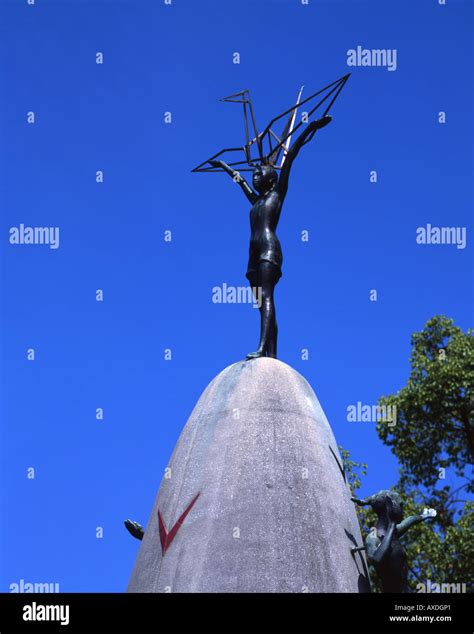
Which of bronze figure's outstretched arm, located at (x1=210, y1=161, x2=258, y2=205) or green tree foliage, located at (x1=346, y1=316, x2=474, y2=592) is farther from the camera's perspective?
green tree foliage, located at (x1=346, y1=316, x2=474, y2=592)

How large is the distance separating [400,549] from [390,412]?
12.9 metres

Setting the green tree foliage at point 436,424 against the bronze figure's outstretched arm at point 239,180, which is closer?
the bronze figure's outstretched arm at point 239,180

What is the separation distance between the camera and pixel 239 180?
12.2 m

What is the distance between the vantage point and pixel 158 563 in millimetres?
9305

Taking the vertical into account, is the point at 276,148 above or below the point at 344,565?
above

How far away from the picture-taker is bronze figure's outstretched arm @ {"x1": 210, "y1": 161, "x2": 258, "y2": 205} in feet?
39.4

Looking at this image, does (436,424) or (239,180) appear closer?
(239,180)

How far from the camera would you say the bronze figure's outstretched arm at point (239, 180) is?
473 inches

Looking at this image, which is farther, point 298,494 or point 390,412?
point 390,412
